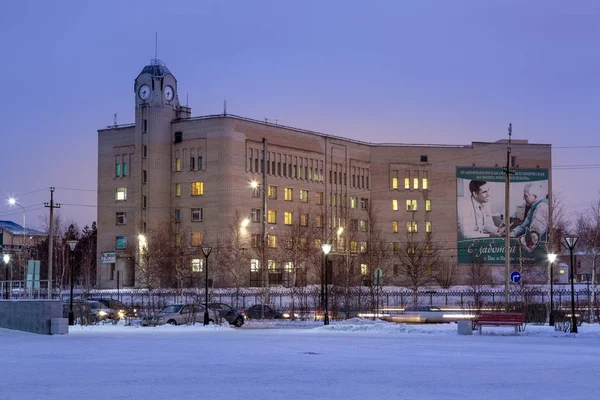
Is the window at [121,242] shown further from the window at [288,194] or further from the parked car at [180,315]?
the parked car at [180,315]

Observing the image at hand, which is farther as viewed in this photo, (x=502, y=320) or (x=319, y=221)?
(x=319, y=221)

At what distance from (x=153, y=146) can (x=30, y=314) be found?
2446 inches

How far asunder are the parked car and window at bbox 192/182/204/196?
51.7m

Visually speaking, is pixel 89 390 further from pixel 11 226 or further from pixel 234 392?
pixel 11 226

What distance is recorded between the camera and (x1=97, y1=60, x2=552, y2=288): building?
321 feet

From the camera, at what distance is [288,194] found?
104m

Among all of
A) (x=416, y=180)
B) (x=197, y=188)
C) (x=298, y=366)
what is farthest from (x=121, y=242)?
(x=298, y=366)

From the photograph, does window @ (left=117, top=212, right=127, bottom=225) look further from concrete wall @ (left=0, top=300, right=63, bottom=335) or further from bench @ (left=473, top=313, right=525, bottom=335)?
bench @ (left=473, top=313, right=525, bottom=335)

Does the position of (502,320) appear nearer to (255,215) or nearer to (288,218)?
(255,215)

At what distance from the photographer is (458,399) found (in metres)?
16.3

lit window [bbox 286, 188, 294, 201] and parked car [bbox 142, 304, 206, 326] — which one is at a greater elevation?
lit window [bbox 286, 188, 294, 201]

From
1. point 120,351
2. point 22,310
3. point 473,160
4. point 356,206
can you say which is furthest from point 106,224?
point 120,351

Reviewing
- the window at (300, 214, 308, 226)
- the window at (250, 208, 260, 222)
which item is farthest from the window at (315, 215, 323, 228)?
the window at (250, 208, 260, 222)

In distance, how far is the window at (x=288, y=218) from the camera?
103294mm
